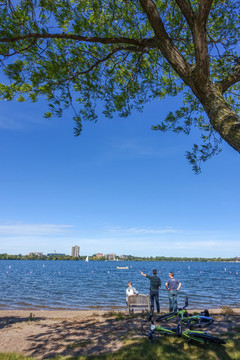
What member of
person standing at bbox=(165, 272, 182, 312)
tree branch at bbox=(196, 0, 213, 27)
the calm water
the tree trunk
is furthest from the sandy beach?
the calm water

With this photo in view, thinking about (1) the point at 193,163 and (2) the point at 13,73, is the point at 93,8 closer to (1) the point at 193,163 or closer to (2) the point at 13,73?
(2) the point at 13,73

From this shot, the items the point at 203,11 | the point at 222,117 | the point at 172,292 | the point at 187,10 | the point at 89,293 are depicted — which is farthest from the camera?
the point at 89,293

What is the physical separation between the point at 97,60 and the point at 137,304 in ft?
33.9

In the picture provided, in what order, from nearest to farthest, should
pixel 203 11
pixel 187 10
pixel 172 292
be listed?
pixel 203 11 → pixel 187 10 → pixel 172 292

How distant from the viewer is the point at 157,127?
19.5 feet

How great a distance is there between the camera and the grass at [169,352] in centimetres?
540

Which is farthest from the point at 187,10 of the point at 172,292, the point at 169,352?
the point at 172,292

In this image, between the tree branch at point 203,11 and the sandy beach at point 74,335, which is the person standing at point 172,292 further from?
the tree branch at point 203,11

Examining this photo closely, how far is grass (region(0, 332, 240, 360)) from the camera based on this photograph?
17.7ft

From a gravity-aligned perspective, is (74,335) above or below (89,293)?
above

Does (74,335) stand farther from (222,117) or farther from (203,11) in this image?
(203,11)

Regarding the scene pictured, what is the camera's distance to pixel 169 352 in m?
5.63

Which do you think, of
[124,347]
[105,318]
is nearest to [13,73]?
[124,347]

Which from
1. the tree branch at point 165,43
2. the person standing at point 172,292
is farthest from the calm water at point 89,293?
the tree branch at point 165,43
